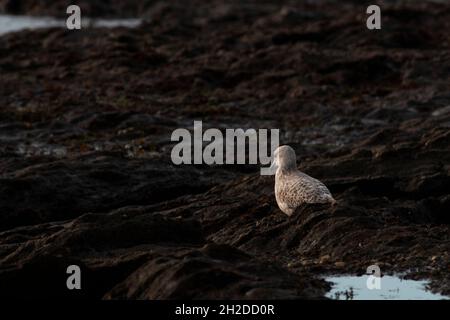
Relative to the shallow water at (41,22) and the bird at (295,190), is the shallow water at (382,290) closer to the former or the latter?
the bird at (295,190)

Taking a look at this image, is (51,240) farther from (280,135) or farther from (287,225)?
(280,135)

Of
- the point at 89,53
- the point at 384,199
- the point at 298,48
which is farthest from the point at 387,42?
the point at 384,199

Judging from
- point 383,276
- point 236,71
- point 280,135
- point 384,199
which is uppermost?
point 236,71

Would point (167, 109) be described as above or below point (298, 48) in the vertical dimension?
below

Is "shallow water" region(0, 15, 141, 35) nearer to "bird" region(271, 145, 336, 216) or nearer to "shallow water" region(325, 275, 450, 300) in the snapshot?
"bird" region(271, 145, 336, 216)

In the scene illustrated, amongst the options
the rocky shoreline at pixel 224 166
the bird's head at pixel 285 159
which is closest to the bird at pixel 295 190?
the bird's head at pixel 285 159

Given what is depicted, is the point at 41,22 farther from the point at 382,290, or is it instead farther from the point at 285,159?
the point at 382,290
